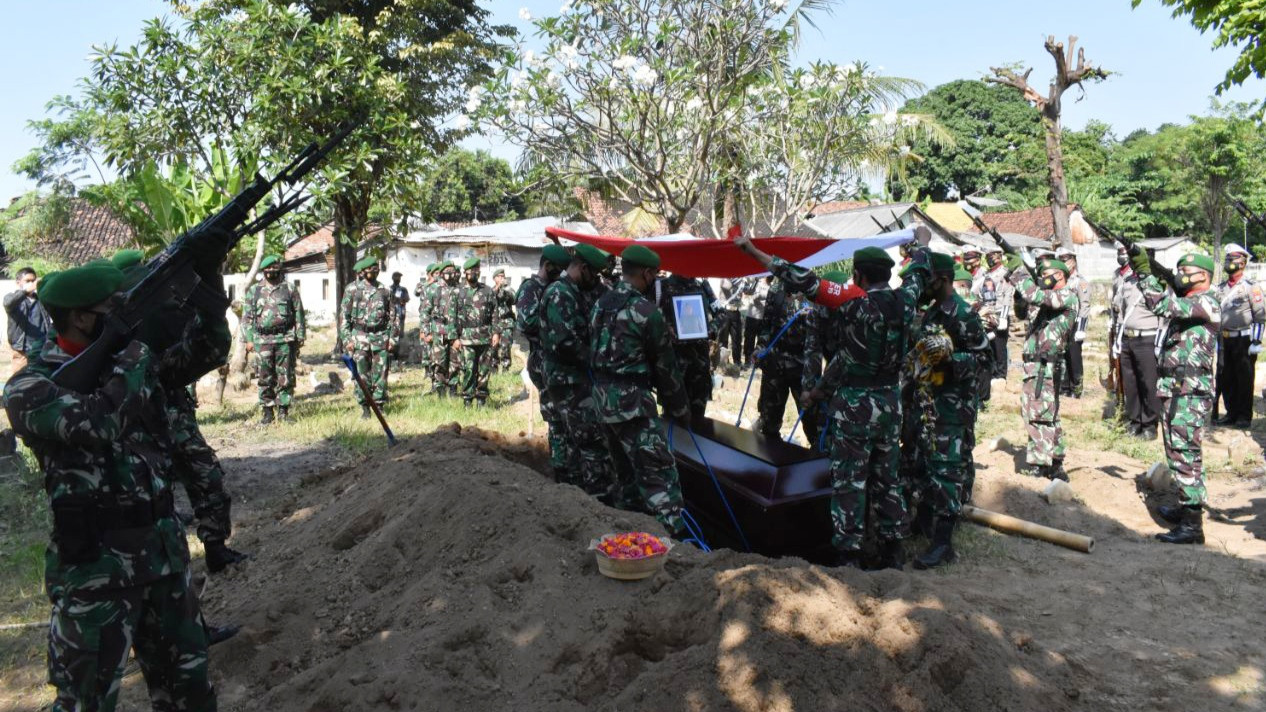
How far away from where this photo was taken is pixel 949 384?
545 centimetres

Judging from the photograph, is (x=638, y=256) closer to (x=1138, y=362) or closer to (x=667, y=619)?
(x=667, y=619)

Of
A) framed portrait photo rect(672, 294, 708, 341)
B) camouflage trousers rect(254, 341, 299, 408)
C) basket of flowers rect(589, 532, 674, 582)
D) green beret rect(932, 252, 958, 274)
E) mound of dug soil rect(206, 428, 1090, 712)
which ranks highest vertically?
green beret rect(932, 252, 958, 274)

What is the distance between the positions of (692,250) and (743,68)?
356 centimetres

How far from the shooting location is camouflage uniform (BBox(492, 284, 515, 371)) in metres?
13.4

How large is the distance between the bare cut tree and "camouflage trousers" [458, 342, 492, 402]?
29.1ft

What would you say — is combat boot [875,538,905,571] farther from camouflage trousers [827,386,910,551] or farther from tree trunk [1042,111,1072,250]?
tree trunk [1042,111,1072,250]

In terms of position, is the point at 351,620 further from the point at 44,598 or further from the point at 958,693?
the point at 958,693

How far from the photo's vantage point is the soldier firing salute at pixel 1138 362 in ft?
28.2

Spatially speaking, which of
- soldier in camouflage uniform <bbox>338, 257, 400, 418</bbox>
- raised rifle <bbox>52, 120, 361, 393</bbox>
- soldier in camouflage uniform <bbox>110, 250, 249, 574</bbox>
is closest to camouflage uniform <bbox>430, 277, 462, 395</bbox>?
soldier in camouflage uniform <bbox>338, 257, 400, 418</bbox>

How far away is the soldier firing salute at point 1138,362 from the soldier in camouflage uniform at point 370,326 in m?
7.99

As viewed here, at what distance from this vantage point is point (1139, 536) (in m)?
6.07

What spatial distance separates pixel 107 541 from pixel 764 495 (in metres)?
3.40

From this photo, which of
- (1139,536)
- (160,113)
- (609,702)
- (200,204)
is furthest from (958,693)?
(200,204)

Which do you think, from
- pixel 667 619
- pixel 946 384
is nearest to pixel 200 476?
pixel 667 619
